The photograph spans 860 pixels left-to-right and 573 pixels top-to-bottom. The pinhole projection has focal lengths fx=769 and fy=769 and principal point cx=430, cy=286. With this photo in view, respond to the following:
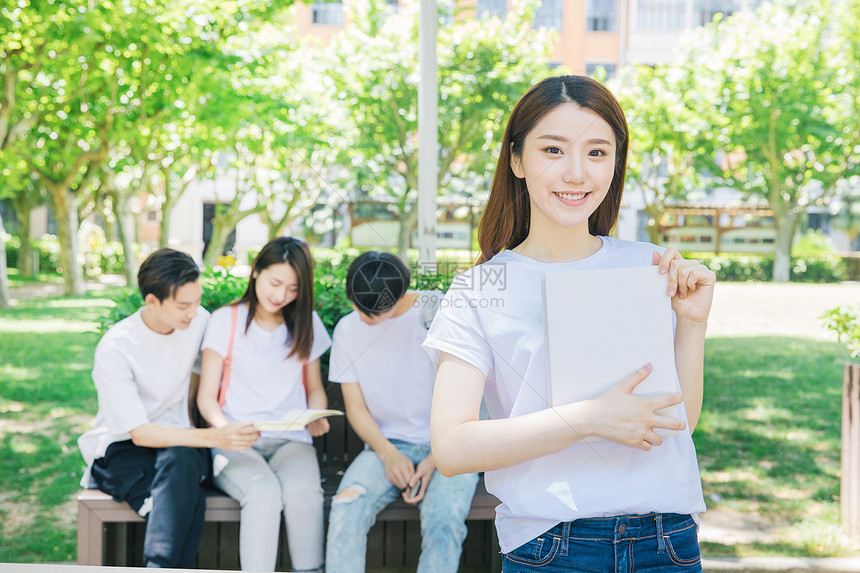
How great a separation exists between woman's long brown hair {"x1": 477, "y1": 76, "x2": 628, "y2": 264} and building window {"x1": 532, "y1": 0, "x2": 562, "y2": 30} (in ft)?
46.2

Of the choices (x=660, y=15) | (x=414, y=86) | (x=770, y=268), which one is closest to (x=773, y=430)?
(x=414, y=86)

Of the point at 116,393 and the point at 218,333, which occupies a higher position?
the point at 218,333

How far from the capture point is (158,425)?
8.13 feet

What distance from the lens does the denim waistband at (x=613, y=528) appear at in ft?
3.36

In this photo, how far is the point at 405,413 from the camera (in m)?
2.67

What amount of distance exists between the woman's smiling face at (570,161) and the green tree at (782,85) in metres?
15.8

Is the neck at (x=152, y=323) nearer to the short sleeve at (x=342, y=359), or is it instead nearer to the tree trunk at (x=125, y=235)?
the short sleeve at (x=342, y=359)

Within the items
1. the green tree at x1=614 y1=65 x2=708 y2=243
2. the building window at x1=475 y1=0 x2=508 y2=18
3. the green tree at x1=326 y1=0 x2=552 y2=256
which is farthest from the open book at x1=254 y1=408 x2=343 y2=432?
the green tree at x1=614 y1=65 x2=708 y2=243

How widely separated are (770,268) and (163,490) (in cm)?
1797

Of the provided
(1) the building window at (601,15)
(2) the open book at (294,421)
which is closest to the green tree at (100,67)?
(2) the open book at (294,421)

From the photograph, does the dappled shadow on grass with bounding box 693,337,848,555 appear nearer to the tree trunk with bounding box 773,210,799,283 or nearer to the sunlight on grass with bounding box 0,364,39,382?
the sunlight on grass with bounding box 0,364,39,382

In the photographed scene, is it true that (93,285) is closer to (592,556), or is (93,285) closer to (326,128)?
(326,128)

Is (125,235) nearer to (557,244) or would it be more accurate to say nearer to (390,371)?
(390,371)

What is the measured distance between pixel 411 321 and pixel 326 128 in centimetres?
1130
